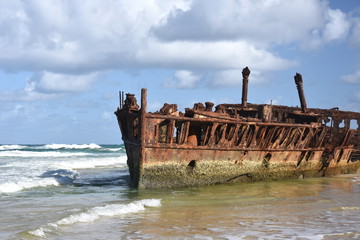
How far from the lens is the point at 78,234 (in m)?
7.42

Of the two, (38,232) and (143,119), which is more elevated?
(143,119)

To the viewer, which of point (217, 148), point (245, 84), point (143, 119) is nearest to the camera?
point (143, 119)

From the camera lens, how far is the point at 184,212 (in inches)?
366

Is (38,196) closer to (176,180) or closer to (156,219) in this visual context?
(176,180)

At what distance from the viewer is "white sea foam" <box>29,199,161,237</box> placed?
7.81 m

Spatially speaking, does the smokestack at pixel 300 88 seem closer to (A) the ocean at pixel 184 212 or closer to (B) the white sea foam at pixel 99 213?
(A) the ocean at pixel 184 212

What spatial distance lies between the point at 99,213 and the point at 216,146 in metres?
5.09

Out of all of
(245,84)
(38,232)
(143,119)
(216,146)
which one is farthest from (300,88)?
(38,232)

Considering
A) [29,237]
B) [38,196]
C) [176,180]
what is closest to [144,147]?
[176,180]

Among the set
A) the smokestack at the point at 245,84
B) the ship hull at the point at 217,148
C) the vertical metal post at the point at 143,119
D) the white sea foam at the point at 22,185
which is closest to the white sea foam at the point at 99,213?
the vertical metal post at the point at 143,119

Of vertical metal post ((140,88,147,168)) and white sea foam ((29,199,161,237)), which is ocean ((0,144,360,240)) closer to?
white sea foam ((29,199,161,237))

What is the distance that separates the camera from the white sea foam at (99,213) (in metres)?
7.81

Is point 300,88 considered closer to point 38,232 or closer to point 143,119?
point 143,119

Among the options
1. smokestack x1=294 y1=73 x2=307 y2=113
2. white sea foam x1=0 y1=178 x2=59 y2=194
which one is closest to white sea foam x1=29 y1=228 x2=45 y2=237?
white sea foam x1=0 y1=178 x2=59 y2=194
